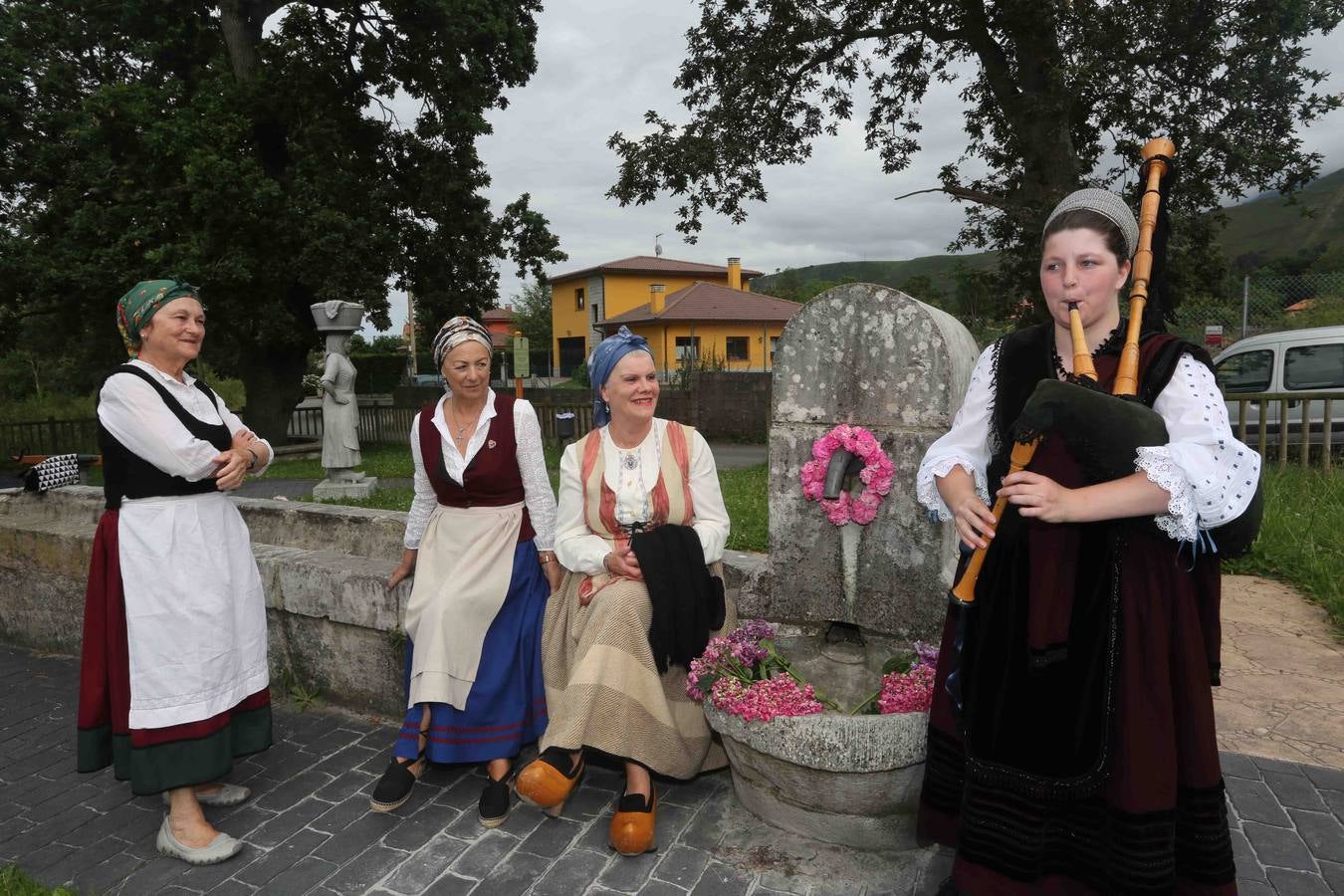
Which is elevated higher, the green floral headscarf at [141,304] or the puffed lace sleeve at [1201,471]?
the green floral headscarf at [141,304]

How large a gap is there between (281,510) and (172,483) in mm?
2701

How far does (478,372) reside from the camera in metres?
3.40

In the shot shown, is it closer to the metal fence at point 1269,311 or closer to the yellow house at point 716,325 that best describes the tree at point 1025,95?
the metal fence at point 1269,311

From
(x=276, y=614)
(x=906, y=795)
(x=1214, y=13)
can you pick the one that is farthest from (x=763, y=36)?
(x=906, y=795)

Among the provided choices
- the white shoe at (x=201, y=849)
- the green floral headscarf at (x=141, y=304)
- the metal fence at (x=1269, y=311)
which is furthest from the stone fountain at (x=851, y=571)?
the metal fence at (x=1269, y=311)

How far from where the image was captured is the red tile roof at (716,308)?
3762 centimetres

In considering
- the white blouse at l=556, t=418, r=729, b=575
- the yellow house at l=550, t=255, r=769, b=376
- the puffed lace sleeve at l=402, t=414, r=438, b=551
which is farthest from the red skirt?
the yellow house at l=550, t=255, r=769, b=376

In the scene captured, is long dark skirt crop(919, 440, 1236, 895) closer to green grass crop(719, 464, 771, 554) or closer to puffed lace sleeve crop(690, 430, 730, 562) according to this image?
puffed lace sleeve crop(690, 430, 730, 562)

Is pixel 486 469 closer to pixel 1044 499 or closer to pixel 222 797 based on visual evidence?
pixel 222 797

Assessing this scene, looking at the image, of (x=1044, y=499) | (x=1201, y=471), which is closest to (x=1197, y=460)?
(x=1201, y=471)

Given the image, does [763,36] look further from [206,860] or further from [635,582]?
[206,860]

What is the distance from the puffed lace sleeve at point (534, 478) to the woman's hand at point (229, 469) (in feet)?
3.47

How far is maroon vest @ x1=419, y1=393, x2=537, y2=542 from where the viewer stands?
3381 millimetres

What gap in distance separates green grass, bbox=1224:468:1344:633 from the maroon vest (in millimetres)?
4827
